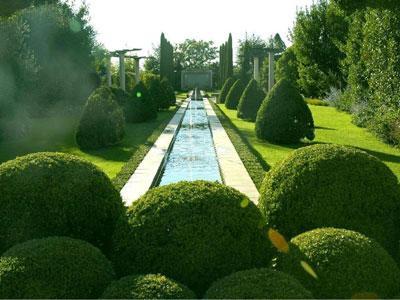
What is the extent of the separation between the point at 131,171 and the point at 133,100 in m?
15.6

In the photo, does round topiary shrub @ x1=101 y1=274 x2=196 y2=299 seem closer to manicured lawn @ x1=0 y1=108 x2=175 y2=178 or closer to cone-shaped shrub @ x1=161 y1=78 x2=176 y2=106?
manicured lawn @ x1=0 y1=108 x2=175 y2=178

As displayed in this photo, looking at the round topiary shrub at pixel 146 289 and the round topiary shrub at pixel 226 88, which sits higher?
the round topiary shrub at pixel 146 289

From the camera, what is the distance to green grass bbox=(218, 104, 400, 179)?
1725 centimetres

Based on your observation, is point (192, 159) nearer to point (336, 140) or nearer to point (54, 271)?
point (336, 140)

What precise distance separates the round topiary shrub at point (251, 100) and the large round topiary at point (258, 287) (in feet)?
84.7

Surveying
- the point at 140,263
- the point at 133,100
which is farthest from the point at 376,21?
the point at 140,263

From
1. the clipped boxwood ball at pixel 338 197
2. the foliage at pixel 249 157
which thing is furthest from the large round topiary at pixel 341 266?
the foliage at pixel 249 157

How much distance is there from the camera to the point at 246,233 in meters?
4.63

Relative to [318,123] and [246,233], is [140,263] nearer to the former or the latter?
[246,233]

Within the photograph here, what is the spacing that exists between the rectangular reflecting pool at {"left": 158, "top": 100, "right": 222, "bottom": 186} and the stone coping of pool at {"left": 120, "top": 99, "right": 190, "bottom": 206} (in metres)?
0.21

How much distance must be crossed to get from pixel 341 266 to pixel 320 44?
42943mm

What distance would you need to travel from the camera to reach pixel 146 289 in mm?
3924

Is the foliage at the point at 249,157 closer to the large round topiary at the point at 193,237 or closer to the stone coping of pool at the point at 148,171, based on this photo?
the stone coping of pool at the point at 148,171

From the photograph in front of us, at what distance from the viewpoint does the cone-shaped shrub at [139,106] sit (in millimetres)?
29552
